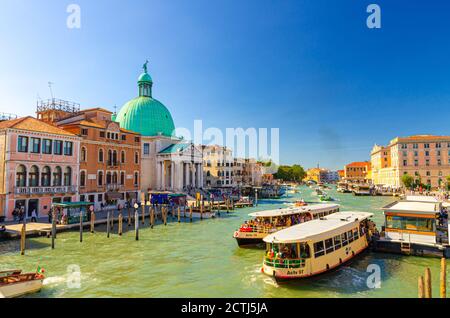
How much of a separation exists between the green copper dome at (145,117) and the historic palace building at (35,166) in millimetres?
25099

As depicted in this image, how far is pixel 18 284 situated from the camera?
1334 cm

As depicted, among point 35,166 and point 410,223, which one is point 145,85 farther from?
point 410,223

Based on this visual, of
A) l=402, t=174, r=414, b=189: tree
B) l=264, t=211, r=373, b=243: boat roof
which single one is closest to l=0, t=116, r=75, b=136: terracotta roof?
l=264, t=211, r=373, b=243: boat roof

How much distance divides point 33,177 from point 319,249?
28428 millimetres

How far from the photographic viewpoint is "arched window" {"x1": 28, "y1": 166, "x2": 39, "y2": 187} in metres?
30.3

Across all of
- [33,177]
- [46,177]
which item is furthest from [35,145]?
[46,177]

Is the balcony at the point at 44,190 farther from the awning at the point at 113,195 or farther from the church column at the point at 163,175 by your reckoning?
the church column at the point at 163,175

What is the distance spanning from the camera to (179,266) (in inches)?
698

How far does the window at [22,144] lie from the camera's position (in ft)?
95.6

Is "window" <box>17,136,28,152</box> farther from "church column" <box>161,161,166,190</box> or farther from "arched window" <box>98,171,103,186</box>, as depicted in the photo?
"church column" <box>161,161,166,190</box>

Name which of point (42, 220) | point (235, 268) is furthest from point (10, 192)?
point (235, 268)

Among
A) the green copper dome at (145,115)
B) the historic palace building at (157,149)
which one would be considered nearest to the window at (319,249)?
the historic palace building at (157,149)

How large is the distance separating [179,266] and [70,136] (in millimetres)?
23711

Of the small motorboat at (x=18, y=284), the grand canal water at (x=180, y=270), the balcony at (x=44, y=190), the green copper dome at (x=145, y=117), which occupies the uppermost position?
the green copper dome at (x=145, y=117)
